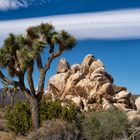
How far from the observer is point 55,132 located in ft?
72.6

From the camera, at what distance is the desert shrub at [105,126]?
24.1 metres

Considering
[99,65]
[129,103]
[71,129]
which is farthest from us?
[99,65]

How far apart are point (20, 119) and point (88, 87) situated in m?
34.4

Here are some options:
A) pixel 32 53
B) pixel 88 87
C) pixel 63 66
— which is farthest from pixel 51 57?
pixel 63 66

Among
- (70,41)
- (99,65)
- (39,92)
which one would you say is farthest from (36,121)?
(99,65)

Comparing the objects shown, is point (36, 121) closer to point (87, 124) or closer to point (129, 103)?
point (87, 124)

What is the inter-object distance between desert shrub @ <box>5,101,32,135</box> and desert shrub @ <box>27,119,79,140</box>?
3.59 meters

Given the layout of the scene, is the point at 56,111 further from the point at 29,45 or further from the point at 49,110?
the point at 29,45

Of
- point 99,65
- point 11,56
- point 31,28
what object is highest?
point 31,28

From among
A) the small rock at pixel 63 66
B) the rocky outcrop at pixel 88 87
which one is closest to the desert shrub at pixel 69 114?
the rocky outcrop at pixel 88 87

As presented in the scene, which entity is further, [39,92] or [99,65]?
[99,65]

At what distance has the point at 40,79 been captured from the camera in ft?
83.1

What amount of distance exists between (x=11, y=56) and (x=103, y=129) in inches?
259

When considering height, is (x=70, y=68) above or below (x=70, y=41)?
below
